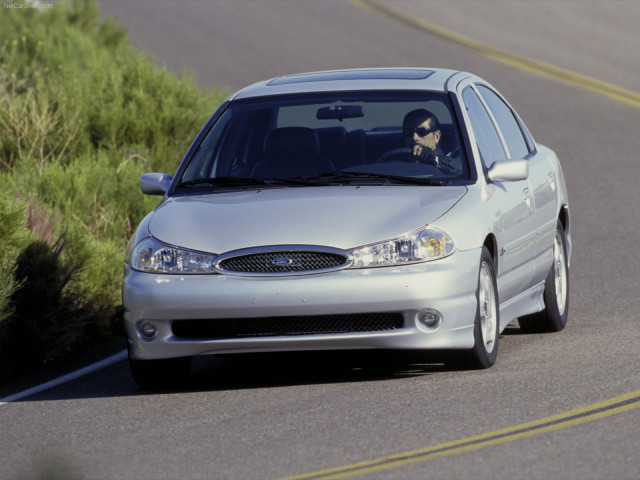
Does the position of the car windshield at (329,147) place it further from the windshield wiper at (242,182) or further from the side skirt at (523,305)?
the side skirt at (523,305)

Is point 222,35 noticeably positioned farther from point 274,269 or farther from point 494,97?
point 274,269

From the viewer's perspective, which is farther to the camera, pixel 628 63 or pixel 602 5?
pixel 602 5

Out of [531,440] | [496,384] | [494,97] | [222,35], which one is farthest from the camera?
[222,35]

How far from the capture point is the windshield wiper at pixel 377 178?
8.78 meters

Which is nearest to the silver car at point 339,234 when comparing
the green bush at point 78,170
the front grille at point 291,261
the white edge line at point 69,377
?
the front grille at point 291,261

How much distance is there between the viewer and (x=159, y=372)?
8.58 meters

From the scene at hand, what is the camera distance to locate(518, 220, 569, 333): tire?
1007 cm

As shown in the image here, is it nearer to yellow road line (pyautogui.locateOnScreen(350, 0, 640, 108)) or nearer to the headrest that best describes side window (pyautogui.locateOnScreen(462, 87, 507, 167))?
the headrest

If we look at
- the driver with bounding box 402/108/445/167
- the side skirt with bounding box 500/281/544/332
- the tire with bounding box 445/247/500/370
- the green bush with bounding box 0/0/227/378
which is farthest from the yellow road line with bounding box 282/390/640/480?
the green bush with bounding box 0/0/227/378

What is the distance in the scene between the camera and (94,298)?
11328 mm

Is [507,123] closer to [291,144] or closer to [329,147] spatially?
[329,147]

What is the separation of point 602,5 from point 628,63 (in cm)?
759

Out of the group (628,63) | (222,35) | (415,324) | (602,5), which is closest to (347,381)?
(415,324)

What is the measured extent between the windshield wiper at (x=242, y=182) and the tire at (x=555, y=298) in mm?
2063
